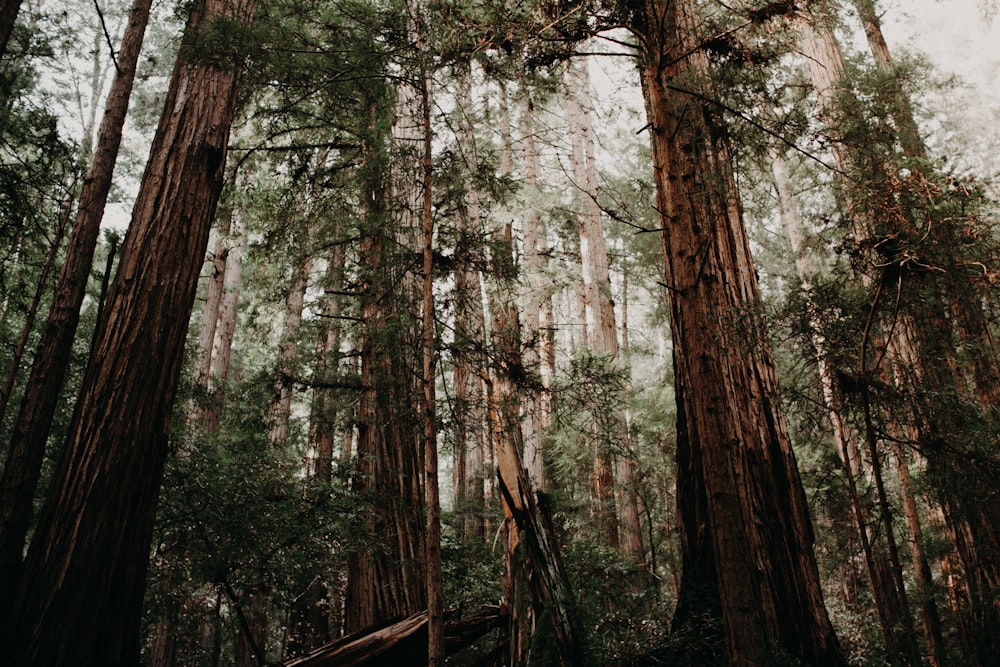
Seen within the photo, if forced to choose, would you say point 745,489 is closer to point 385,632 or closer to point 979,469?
point 979,469

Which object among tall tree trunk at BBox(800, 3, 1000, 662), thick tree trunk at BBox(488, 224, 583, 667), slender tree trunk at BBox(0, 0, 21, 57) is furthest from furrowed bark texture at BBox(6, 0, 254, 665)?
tall tree trunk at BBox(800, 3, 1000, 662)

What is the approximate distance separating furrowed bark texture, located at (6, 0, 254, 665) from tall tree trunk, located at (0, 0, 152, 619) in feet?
1.34

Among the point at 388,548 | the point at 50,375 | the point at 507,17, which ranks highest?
the point at 507,17

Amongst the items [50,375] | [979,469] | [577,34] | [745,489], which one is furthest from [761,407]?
[50,375]

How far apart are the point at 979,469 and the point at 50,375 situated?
7773mm

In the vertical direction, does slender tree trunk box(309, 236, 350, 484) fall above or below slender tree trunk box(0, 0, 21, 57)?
below

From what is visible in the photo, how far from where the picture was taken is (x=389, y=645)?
4086mm

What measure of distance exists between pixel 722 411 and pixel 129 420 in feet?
13.4

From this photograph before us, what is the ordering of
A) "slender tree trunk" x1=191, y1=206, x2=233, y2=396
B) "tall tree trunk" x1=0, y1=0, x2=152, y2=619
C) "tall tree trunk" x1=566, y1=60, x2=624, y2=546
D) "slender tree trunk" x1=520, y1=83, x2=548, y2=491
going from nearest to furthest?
"tall tree trunk" x1=0, y1=0, x2=152, y2=619
"slender tree trunk" x1=520, y1=83, x2=548, y2=491
"tall tree trunk" x1=566, y1=60, x2=624, y2=546
"slender tree trunk" x1=191, y1=206, x2=233, y2=396

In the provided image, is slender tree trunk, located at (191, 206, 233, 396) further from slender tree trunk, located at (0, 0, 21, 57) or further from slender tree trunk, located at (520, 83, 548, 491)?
slender tree trunk, located at (0, 0, 21, 57)

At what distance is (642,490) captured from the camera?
1246 cm

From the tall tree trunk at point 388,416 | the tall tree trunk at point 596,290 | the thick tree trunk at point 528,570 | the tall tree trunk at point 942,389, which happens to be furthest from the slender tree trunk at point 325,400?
the tall tree trunk at point 942,389

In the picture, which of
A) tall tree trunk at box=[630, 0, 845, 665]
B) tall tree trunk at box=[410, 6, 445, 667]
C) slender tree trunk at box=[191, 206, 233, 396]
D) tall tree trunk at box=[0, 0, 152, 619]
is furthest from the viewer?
slender tree trunk at box=[191, 206, 233, 396]

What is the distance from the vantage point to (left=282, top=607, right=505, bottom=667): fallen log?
12.6 ft
